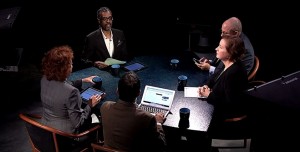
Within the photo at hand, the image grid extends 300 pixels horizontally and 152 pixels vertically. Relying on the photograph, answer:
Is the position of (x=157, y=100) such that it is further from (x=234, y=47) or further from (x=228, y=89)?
(x=234, y=47)

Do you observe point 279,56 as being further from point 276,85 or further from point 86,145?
point 86,145

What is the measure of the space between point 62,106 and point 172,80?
1367 millimetres

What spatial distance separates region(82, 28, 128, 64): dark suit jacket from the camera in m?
4.74

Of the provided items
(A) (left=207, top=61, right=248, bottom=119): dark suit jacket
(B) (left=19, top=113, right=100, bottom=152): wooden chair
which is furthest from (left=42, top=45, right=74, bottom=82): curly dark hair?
(A) (left=207, top=61, right=248, bottom=119): dark suit jacket

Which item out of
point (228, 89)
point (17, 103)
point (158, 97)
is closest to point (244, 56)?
point (228, 89)

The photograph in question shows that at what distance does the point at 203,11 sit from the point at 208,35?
0.55m

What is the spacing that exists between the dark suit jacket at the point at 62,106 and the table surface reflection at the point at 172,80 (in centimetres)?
45

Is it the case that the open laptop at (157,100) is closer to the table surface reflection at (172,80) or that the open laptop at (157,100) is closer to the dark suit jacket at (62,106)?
the table surface reflection at (172,80)

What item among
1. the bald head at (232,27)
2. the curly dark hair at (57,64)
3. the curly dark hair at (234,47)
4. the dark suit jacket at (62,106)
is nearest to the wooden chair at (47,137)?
the dark suit jacket at (62,106)

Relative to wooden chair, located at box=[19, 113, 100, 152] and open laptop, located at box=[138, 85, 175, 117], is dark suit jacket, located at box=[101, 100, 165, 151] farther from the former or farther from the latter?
open laptop, located at box=[138, 85, 175, 117]

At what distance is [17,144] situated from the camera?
4203mm

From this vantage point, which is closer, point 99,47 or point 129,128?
point 129,128

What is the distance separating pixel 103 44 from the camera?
4.77 m

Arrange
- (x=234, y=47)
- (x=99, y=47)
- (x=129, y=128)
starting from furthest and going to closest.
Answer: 1. (x=99, y=47)
2. (x=234, y=47)
3. (x=129, y=128)
